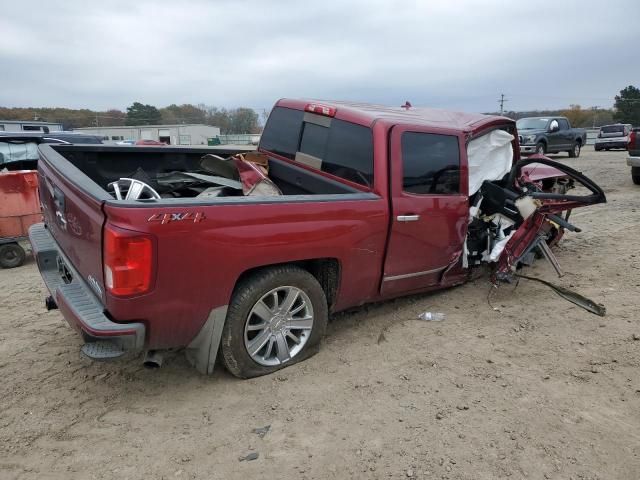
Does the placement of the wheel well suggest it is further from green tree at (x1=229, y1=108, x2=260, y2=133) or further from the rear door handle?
green tree at (x1=229, y1=108, x2=260, y2=133)

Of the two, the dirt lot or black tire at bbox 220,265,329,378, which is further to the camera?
black tire at bbox 220,265,329,378

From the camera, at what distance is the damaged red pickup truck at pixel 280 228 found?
2.68m

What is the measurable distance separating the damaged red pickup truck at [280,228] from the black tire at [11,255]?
10.3ft

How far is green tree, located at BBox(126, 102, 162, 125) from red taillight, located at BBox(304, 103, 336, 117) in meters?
78.2

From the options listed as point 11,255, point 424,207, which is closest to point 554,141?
point 424,207

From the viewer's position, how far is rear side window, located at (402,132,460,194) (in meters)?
3.89

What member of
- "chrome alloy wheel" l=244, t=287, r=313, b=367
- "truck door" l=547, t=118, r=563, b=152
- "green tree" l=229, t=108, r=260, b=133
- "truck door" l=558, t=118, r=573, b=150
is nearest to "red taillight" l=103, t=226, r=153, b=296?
"chrome alloy wheel" l=244, t=287, r=313, b=367

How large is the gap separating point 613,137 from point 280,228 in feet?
93.0

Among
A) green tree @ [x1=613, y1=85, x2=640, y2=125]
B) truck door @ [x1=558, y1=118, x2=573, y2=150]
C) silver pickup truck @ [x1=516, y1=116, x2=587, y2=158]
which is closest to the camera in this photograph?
silver pickup truck @ [x1=516, y1=116, x2=587, y2=158]

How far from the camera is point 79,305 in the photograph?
9.46 ft

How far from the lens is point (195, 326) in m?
2.92

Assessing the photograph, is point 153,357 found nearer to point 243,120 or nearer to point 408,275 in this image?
point 408,275

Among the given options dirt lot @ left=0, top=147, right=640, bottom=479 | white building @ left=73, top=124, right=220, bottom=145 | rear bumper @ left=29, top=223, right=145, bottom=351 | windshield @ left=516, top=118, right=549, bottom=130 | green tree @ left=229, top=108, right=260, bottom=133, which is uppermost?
green tree @ left=229, top=108, right=260, bottom=133

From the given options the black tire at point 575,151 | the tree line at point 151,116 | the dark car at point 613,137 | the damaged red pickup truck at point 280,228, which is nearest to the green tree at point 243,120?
the tree line at point 151,116
